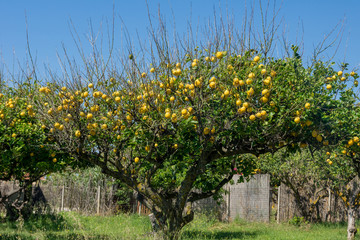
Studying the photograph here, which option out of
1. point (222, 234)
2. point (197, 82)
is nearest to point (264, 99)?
point (197, 82)

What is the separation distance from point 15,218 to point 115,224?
3620mm

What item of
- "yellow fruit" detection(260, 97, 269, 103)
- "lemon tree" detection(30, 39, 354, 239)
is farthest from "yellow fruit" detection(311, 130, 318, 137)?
"yellow fruit" detection(260, 97, 269, 103)

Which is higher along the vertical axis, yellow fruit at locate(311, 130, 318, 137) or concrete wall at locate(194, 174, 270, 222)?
yellow fruit at locate(311, 130, 318, 137)

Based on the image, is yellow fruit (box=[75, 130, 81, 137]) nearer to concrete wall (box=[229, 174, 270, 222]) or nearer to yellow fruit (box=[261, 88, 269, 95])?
yellow fruit (box=[261, 88, 269, 95])

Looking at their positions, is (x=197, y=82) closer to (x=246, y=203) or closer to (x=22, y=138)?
(x=22, y=138)

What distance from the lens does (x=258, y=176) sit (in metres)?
16.5

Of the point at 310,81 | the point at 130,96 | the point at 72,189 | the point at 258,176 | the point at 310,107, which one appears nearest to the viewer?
the point at 310,107

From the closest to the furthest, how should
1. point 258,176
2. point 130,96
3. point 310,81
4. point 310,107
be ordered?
1. point 310,107
2. point 310,81
3. point 130,96
4. point 258,176

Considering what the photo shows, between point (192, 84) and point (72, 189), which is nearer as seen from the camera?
point (192, 84)

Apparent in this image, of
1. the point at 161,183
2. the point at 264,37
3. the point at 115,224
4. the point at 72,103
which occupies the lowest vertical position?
the point at 115,224

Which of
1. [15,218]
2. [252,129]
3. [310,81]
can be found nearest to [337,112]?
[310,81]

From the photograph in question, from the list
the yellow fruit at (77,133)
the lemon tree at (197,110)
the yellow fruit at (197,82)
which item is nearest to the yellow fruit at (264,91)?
the lemon tree at (197,110)

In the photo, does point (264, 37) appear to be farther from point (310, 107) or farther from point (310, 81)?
→ point (310, 107)

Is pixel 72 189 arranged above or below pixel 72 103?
below
